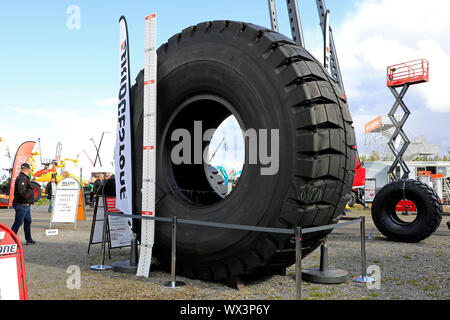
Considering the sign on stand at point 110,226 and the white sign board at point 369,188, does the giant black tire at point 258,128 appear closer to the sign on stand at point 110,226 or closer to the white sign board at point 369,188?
the sign on stand at point 110,226

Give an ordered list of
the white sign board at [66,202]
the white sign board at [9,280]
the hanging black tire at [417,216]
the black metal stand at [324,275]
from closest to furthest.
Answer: the white sign board at [9,280] < the black metal stand at [324,275] < the hanging black tire at [417,216] < the white sign board at [66,202]

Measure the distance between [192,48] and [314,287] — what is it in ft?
9.16

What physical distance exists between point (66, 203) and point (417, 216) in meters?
8.57

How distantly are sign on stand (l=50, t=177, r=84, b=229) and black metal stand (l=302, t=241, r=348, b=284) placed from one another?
7515mm

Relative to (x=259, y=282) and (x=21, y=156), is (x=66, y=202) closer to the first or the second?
(x=21, y=156)

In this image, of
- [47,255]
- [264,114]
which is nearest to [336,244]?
[264,114]

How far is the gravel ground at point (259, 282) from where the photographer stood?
11.2 feet

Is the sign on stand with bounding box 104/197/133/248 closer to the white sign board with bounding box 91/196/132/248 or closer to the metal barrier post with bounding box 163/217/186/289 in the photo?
the white sign board with bounding box 91/196/132/248

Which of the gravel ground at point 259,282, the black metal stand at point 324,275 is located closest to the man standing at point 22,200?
the gravel ground at point 259,282

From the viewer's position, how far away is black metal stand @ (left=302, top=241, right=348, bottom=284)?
3914mm

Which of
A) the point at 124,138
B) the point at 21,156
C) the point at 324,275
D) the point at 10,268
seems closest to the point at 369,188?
the point at 324,275

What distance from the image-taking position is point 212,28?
Result: 393 cm

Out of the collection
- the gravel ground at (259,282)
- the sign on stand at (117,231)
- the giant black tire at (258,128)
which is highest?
the giant black tire at (258,128)

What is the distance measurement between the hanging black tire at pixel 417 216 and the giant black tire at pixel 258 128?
4.37 m
